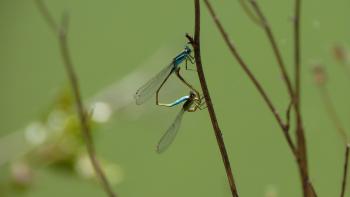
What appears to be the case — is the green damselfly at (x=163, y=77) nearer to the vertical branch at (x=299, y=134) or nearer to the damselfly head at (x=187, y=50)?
the damselfly head at (x=187, y=50)

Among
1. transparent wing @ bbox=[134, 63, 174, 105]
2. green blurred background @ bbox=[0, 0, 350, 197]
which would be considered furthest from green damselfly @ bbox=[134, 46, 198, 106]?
green blurred background @ bbox=[0, 0, 350, 197]

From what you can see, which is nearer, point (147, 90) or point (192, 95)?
point (192, 95)

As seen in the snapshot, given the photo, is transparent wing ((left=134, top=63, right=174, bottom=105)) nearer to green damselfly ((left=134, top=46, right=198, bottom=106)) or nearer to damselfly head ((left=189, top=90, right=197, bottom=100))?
green damselfly ((left=134, top=46, right=198, bottom=106))

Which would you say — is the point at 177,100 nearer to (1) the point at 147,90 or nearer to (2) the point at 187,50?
(2) the point at 187,50

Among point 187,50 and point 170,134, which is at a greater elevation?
point 187,50

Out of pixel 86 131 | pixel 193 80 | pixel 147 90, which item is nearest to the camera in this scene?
pixel 86 131

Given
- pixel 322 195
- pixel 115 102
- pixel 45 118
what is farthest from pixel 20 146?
pixel 322 195

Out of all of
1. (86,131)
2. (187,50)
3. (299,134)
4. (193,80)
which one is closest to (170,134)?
(187,50)

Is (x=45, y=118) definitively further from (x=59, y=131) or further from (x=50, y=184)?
(x=50, y=184)

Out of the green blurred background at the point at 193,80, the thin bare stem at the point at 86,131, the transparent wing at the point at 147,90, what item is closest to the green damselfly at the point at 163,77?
the transparent wing at the point at 147,90

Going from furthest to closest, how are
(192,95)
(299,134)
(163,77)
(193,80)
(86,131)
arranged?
(193,80), (163,77), (192,95), (86,131), (299,134)
